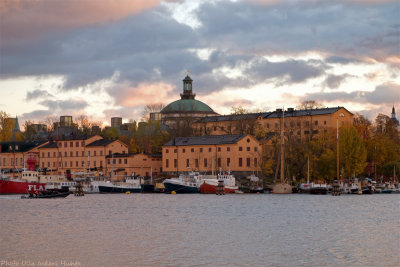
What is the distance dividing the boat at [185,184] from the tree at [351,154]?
2424 centimetres

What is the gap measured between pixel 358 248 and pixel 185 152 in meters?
91.3

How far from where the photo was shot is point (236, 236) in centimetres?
4719

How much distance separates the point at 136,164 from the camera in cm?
13750

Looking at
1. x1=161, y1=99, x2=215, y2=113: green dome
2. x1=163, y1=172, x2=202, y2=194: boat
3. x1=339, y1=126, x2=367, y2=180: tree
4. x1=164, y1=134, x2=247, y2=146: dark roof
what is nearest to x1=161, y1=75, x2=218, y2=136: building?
x1=161, y1=99, x2=215, y2=113: green dome

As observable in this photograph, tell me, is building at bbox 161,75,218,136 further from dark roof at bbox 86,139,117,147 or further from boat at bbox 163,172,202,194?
boat at bbox 163,172,202,194

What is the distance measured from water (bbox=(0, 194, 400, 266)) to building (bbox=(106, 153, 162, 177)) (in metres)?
63.7

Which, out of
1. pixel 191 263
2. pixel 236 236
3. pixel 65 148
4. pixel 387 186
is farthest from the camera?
pixel 65 148

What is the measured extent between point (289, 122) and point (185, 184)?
38361mm

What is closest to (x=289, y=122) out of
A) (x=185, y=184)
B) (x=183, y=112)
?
(x=185, y=184)

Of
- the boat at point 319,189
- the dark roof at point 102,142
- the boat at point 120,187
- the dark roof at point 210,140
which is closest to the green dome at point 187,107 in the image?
the dark roof at point 102,142

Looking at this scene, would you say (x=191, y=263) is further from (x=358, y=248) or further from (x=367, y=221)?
(x=367, y=221)

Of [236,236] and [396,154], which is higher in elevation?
[396,154]

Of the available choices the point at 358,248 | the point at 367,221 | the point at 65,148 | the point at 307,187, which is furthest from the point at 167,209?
the point at 65,148

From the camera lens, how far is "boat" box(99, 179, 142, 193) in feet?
393
